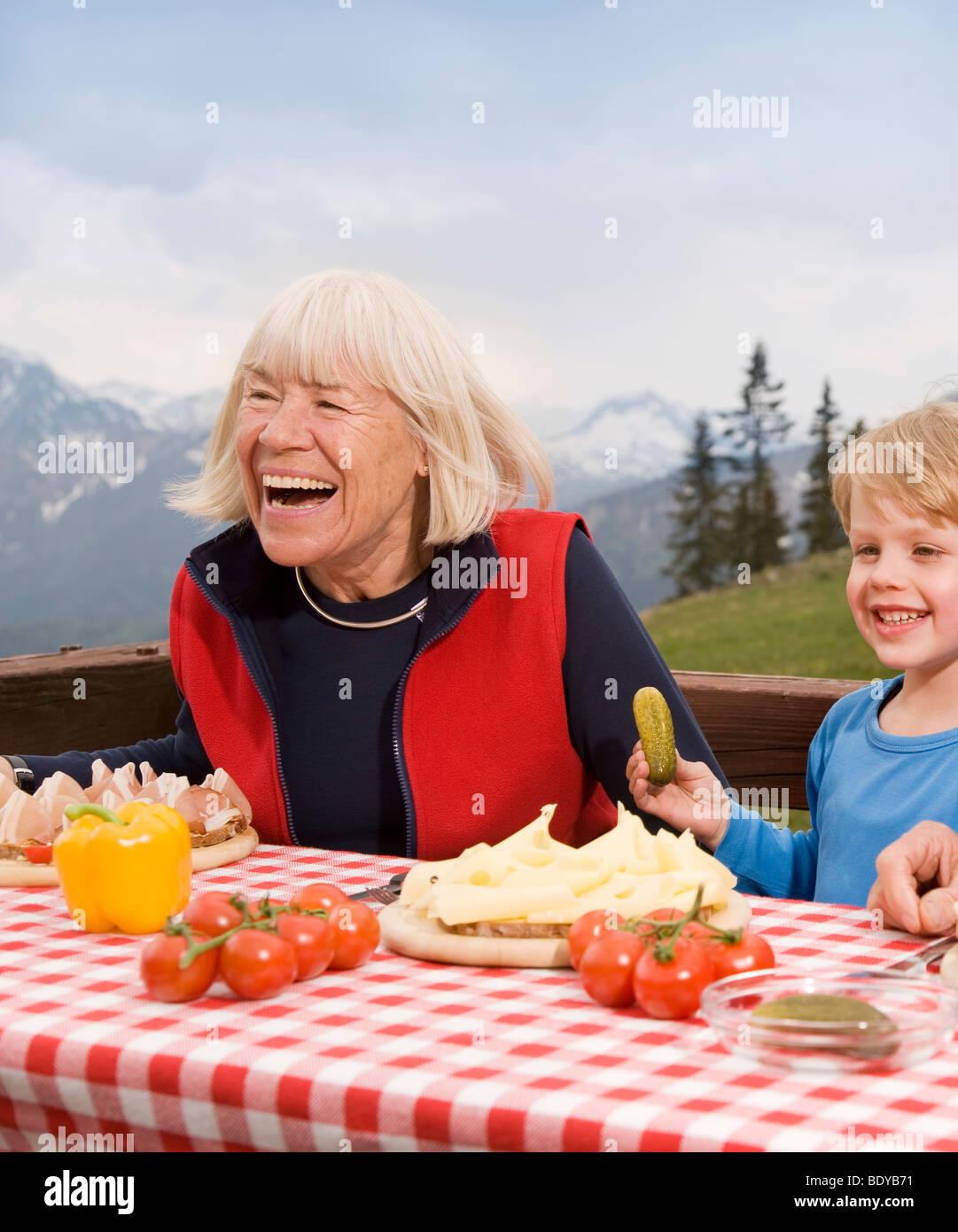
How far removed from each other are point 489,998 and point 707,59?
865 inches

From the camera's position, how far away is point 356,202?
2297 cm

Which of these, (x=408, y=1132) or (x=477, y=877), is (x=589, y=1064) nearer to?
(x=408, y=1132)

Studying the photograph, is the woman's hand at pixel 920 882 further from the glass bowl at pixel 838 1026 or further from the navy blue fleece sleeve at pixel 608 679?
the navy blue fleece sleeve at pixel 608 679

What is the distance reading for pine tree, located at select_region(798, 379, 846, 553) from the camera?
2094 centimetres

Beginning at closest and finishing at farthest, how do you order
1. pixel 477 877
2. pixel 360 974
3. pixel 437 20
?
pixel 360 974
pixel 477 877
pixel 437 20

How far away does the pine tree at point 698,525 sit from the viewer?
22.0 metres

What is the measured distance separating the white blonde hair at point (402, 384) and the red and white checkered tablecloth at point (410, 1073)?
4.45ft

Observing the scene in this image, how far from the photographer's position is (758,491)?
72.0 ft

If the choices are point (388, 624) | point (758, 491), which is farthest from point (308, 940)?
point (758, 491)

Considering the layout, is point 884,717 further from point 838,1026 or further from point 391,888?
point 838,1026

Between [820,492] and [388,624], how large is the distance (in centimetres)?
1911

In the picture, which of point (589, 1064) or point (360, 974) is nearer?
point (589, 1064)

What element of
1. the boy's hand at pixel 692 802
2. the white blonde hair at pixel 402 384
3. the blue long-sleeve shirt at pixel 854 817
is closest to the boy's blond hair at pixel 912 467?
the blue long-sleeve shirt at pixel 854 817
